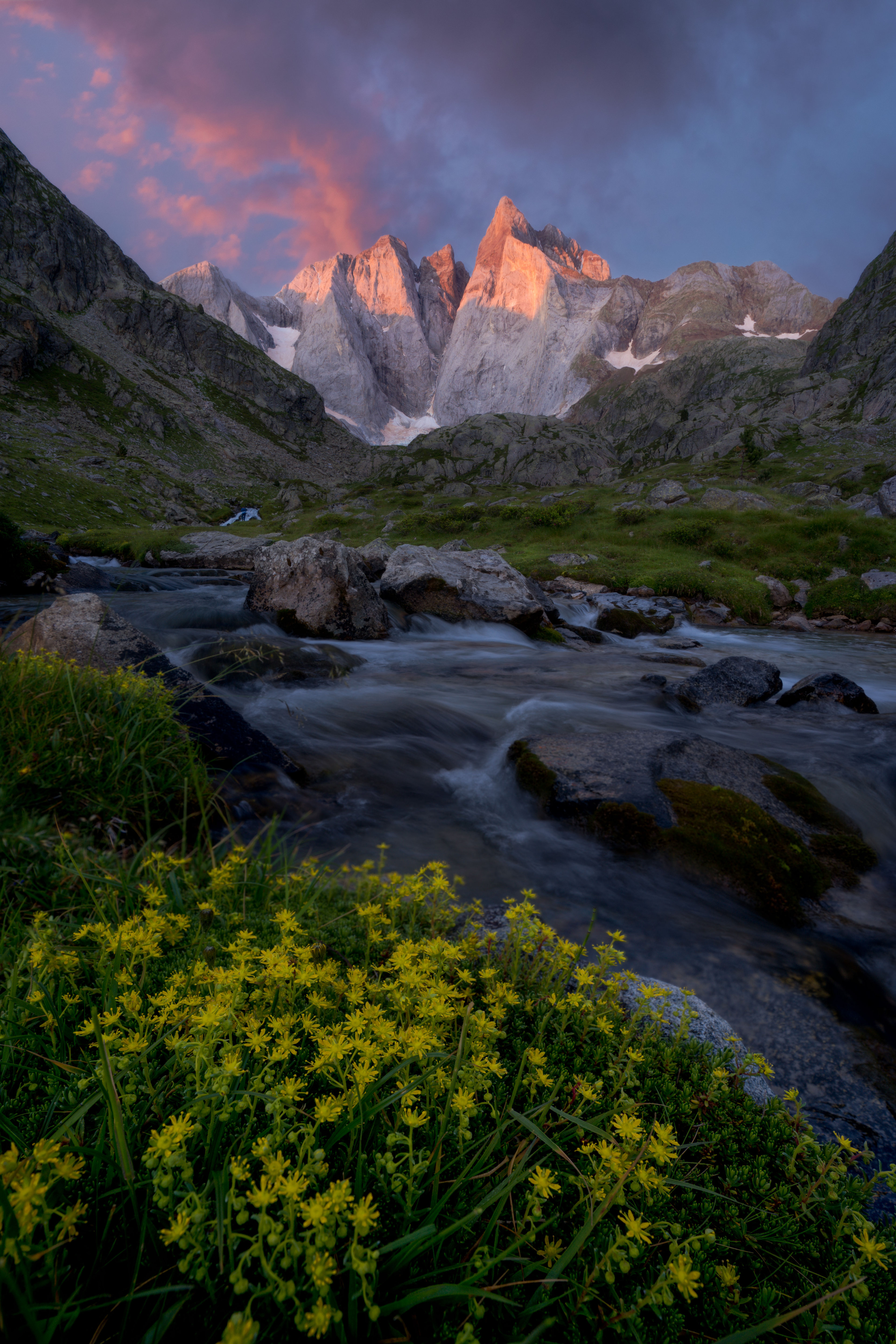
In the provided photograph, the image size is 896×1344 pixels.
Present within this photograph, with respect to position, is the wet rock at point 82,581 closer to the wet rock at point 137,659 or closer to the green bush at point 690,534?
the wet rock at point 137,659

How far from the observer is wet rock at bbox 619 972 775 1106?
2.77 metres

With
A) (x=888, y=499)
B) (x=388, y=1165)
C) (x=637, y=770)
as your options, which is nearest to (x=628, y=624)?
(x=637, y=770)

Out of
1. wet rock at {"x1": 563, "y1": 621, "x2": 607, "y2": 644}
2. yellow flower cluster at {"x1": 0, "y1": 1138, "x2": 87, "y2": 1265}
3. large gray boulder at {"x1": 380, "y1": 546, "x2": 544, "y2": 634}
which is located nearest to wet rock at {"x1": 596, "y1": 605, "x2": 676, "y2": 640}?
wet rock at {"x1": 563, "y1": 621, "x2": 607, "y2": 644}

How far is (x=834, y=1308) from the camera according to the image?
1.81 m

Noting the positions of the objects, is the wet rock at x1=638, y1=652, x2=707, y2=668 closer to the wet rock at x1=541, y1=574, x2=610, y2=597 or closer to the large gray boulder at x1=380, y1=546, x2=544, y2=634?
the large gray boulder at x1=380, y1=546, x2=544, y2=634

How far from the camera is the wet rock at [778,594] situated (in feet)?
101

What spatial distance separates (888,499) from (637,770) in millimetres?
51920

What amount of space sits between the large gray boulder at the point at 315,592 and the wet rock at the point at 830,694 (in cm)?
1245

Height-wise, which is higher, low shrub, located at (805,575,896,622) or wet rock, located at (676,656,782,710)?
low shrub, located at (805,575,896,622)

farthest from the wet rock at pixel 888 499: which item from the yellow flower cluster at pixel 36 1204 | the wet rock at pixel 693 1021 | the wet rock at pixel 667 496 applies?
the yellow flower cluster at pixel 36 1204

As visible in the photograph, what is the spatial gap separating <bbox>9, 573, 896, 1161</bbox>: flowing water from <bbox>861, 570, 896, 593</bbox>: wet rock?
579 inches

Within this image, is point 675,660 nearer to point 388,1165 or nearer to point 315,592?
point 315,592

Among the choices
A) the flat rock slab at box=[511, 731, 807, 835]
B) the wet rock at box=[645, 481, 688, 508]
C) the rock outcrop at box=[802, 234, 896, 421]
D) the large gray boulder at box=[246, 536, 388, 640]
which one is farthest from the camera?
the rock outcrop at box=[802, 234, 896, 421]

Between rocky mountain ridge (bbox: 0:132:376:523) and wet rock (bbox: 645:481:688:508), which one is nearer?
wet rock (bbox: 645:481:688:508)
